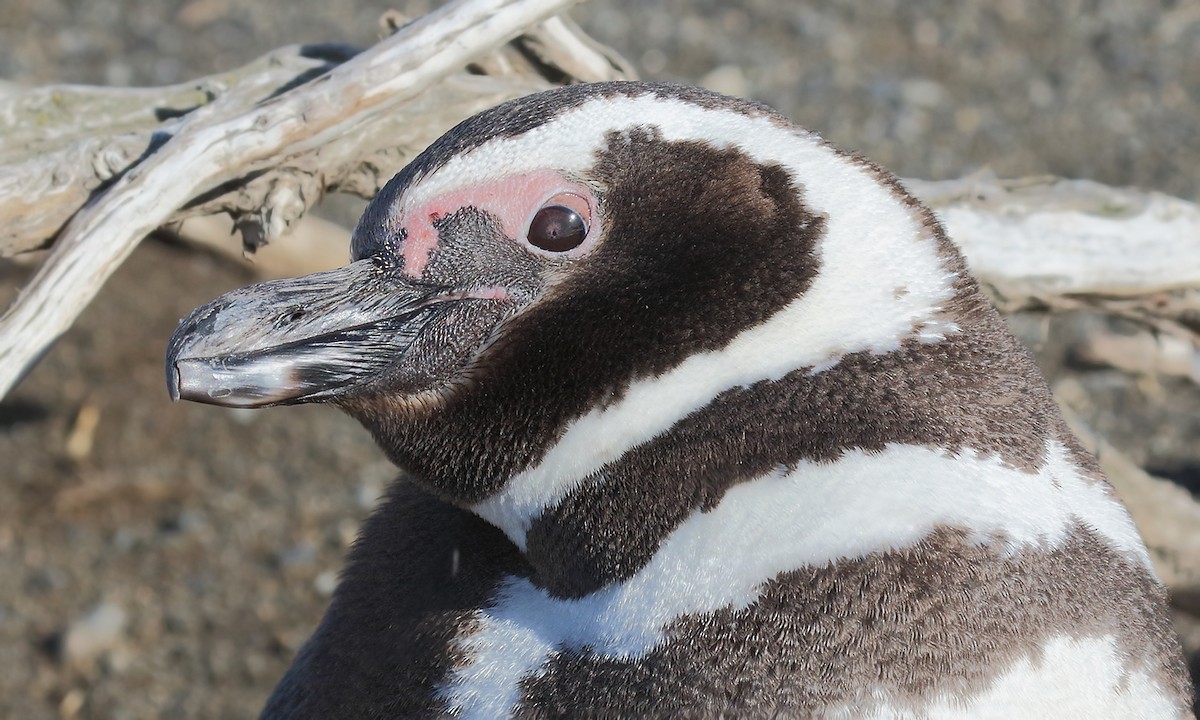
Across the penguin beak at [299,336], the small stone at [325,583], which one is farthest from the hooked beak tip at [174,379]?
the small stone at [325,583]

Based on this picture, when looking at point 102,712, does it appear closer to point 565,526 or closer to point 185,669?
point 185,669

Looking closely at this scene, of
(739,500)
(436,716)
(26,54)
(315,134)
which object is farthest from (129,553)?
(26,54)

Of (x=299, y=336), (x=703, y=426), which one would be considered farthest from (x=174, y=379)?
(x=703, y=426)

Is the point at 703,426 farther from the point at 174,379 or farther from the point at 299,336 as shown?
the point at 174,379

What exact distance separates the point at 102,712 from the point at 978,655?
2.64 meters

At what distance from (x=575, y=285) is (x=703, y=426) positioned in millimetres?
233

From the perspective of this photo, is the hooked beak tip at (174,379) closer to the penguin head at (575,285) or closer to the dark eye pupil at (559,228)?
the penguin head at (575,285)

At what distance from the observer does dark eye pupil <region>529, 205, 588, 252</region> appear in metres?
1.63

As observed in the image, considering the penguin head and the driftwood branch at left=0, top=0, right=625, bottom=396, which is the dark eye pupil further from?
the driftwood branch at left=0, top=0, right=625, bottom=396

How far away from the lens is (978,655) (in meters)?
1.48

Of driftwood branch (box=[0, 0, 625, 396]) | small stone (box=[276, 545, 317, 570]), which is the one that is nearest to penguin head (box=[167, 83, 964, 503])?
driftwood branch (box=[0, 0, 625, 396])

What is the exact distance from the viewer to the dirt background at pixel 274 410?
146 inches

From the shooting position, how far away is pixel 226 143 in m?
2.13

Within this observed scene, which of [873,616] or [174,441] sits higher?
[873,616]
